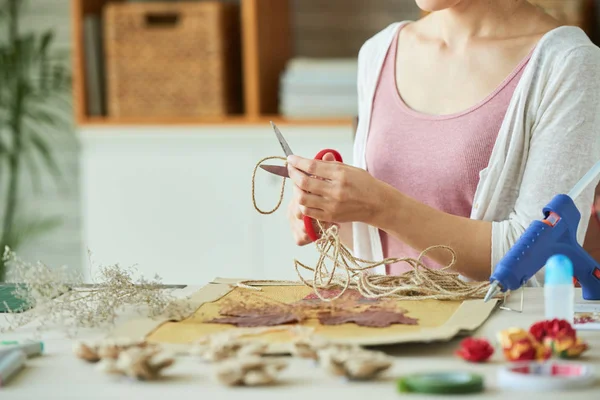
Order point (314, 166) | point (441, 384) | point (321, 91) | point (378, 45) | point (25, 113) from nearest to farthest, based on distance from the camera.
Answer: point (441, 384), point (314, 166), point (378, 45), point (321, 91), point (25, 113)

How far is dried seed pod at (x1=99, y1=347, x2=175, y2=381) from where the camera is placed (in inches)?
37.8

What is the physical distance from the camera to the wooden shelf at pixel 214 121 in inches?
108

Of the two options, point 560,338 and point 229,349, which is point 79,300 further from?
point 560,338

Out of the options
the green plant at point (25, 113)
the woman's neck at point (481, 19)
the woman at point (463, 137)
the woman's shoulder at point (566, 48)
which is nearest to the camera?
the woman at point (463, 137)

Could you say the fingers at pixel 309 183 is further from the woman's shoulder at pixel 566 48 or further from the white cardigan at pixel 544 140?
the woman's shoulder at pixel 566 48

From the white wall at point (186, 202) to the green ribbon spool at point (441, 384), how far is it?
6.08 ft

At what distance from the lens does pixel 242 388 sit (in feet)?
3.10

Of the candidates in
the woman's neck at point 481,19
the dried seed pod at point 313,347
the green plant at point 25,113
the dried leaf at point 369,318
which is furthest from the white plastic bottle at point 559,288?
the green plant at point 25,113

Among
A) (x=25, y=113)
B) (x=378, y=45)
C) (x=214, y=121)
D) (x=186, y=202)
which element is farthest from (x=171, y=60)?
(x=378, y=45)

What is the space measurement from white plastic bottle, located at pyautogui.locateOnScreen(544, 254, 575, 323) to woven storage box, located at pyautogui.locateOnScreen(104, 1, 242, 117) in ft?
5.97

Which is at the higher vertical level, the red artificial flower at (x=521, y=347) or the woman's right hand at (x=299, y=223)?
the woman's right hand at (x=299, y=223)

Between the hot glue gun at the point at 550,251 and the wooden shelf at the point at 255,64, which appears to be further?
the wooden shelf at the point at 255,64

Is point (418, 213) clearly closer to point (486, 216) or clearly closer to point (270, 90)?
point (486, 216)

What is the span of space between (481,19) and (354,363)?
2.98 feet
